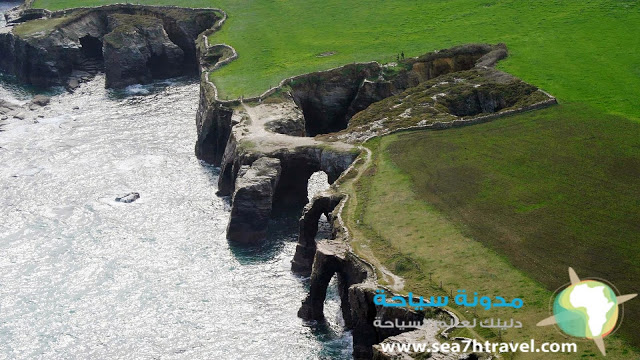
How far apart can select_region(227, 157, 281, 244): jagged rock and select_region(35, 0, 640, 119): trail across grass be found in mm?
27540

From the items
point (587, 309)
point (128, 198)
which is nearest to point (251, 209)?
point (128, 198)

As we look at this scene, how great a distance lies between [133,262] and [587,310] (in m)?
44.3

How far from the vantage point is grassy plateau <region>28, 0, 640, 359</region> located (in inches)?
2726

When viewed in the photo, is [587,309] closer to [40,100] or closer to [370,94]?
[370,94]

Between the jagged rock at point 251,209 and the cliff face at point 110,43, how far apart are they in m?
57.9

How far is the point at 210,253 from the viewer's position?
9088cm

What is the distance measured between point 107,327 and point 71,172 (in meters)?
37.6

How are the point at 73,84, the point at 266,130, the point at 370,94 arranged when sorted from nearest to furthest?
the point at 266,130, the point at 370,94, the point at 73,84

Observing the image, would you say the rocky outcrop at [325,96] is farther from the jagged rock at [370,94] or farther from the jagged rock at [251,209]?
the jagged rock at [251,209]

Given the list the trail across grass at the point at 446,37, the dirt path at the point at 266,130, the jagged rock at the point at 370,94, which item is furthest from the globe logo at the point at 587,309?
the jagged rock at the point at 370,94

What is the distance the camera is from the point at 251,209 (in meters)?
91.9

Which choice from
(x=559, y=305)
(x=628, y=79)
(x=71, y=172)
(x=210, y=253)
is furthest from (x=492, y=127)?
(x=71, y=172)

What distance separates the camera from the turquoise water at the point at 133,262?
76312 mm

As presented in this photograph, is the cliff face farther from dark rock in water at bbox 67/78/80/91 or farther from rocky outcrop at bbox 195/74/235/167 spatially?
rocky outcrop at bbox 195/74/235/167
